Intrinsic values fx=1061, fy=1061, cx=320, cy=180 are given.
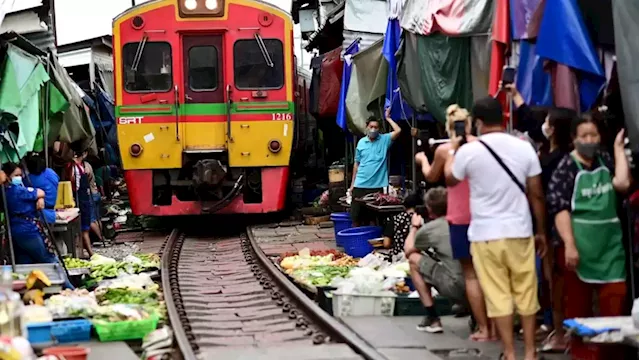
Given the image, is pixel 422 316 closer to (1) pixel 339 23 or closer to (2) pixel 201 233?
(2) pixel 201 233

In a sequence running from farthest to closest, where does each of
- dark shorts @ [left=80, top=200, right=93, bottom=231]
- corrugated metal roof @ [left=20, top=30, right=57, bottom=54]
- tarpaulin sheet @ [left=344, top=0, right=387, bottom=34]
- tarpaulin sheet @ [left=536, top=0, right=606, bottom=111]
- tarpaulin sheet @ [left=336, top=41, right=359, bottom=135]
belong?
tarpaulin sheet @ [left=344, top=0, right=387, bottom=34]
tarpaulin sheet @ [left=336, top=41, right=359, bottom=135]
dark shorts @ [left=80, top=200, right=93, bottom=231]
corrugated metal roof @ [left=20, top=30, right=57, bottom=54]
tarpaulin sheet @ [left=536, top=0, right=606, bottom=111]

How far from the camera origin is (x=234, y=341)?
8.41 meters

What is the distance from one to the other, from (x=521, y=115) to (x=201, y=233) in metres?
11.1

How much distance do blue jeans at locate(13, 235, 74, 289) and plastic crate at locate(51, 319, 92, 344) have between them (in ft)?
10.1

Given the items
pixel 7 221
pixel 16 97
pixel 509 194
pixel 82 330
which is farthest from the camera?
pixel 16 97

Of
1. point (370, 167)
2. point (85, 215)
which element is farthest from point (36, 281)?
point (85, 215)

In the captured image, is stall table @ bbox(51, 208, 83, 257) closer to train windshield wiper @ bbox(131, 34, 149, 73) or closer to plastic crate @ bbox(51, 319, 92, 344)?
train windshield wiper @ bbox(131, 34, 149, 73)

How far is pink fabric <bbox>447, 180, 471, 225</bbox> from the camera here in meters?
7.29

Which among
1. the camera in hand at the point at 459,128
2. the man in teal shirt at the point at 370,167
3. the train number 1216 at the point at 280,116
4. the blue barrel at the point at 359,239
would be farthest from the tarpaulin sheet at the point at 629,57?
the train number 1216 at the point at 280,116

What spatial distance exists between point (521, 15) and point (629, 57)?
1.66m

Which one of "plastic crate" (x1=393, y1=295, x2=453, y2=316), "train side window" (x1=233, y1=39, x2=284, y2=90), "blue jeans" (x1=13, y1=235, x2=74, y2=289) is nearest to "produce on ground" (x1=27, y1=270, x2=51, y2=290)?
"blue jeans" (x1=13, y1=235, x2=74, y2=289)

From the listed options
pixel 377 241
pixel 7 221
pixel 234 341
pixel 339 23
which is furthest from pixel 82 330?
pixel 339 23

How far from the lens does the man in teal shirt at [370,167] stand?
13430mm

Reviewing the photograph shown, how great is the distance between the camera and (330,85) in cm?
1825
